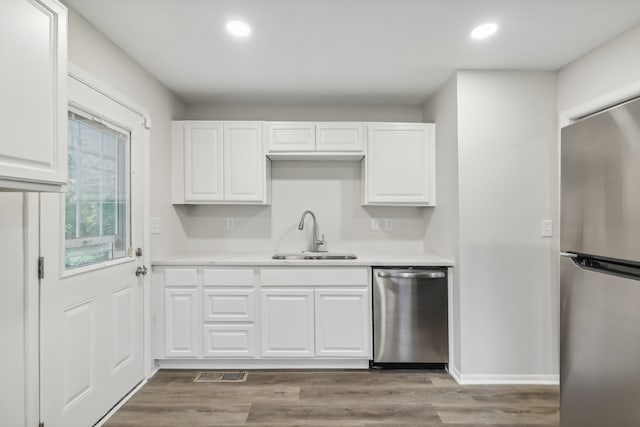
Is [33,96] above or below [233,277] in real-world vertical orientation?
above

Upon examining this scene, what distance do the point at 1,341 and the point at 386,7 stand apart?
2.40 m

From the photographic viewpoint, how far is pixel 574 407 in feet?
4.13

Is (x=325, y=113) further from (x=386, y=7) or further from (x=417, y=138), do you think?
(x=386, y=7)

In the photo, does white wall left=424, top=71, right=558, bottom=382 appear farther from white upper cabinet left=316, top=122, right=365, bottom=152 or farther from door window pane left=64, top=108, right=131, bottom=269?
door window pane left=64, top=108, right=131, bottom=269

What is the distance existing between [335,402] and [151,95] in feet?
8.78

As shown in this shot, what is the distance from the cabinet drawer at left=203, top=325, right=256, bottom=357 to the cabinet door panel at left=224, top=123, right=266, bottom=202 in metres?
1.14

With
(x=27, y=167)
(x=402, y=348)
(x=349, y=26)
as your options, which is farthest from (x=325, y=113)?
(x=27, y=167)

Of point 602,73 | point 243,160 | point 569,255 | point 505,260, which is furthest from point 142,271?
point 602,73

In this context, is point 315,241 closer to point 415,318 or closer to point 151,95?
point 415,318

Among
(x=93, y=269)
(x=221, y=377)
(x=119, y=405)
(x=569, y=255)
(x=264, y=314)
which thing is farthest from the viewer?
(x=264, y=314)

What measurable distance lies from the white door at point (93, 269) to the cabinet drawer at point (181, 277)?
0.25 metres

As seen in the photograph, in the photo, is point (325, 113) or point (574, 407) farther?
point (325, 113)

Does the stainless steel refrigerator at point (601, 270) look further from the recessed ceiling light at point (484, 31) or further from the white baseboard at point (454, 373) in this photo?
the white baseboard at point (454, 373)

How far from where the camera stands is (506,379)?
2588 mm
